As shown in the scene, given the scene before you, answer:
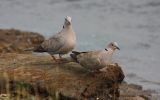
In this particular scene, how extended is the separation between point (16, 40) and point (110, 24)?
6469 millimetres

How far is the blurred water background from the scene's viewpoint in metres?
16.0

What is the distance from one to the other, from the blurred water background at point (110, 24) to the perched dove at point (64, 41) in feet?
13.8

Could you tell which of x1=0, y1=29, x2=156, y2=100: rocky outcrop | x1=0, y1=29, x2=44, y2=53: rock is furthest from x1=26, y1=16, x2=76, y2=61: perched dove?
x1=0, y1=29, x2=44, y2=53: rock

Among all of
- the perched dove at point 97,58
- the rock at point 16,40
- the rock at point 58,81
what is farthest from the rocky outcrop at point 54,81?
the rock at point 16,40

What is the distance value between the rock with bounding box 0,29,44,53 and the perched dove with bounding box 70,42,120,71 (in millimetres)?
4772

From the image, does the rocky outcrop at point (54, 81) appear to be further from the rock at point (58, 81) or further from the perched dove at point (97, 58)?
the perched dove at point (97, 58)

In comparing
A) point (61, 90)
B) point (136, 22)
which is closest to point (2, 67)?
point (61, 90)

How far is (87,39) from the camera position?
1858 cm

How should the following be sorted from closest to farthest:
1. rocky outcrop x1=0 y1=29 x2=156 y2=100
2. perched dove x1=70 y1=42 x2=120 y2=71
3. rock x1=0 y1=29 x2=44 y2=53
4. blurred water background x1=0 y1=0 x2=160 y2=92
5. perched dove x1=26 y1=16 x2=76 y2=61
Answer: perched dove x1=70 y1=42 x2=120 y2=71, rocky outcrop x1=0 y1=29 x2=156 y2=100, perched dove x1=26 y1=16 x2=76 y2=61, rock x1=0 y1=29 x2=44 y2=53, blurred water background x1=0 y1=0 x2=160 y2=92

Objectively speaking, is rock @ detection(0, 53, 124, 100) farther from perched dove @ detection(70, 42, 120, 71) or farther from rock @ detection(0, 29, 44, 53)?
rock @ detection(0, 29, 44, 53)

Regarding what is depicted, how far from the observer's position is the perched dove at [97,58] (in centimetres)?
896

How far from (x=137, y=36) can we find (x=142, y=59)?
2.65 m

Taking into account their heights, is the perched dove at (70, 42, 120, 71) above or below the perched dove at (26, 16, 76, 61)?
below

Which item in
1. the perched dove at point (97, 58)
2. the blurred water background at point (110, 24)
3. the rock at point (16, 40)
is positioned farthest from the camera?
the blurred water background at point (110, 24)
